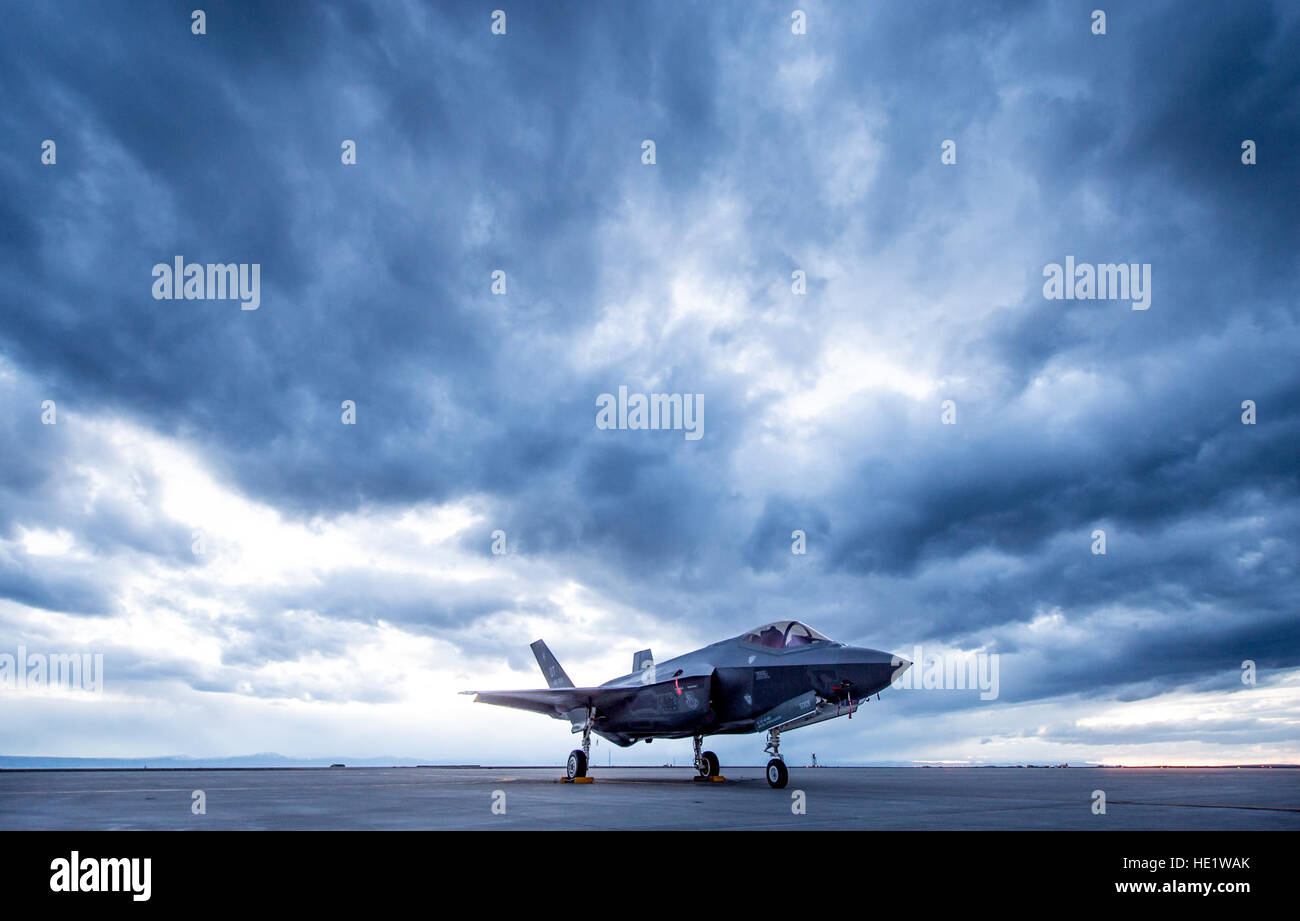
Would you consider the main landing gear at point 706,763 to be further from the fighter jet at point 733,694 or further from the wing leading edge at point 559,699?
the wing leading edge at point 559,699

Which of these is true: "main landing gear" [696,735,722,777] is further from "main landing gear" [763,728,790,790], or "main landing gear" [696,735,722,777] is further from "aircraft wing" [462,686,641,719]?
"main landing gear" [763,728,790,790]

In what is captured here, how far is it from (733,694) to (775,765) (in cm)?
292

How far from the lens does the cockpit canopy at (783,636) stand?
20573 mm

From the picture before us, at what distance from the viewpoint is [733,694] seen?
21.6 metres

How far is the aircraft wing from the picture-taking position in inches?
1045

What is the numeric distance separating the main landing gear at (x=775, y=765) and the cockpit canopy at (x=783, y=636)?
94.1 inches

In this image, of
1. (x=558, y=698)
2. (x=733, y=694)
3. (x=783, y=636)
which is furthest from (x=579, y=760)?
(x=783, y=636)

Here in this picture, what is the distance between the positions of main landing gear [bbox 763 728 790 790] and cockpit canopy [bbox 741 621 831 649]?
239 cm

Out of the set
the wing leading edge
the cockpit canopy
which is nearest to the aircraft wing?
the wing leading edge

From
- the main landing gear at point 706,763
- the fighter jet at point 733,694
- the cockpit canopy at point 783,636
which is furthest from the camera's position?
the main landing gear at point 706,763

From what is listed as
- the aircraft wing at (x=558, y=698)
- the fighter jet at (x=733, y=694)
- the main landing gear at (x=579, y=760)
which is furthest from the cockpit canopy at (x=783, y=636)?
the main landing gear at (x=579, y=760)

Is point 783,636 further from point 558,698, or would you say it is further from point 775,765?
point 558,698
